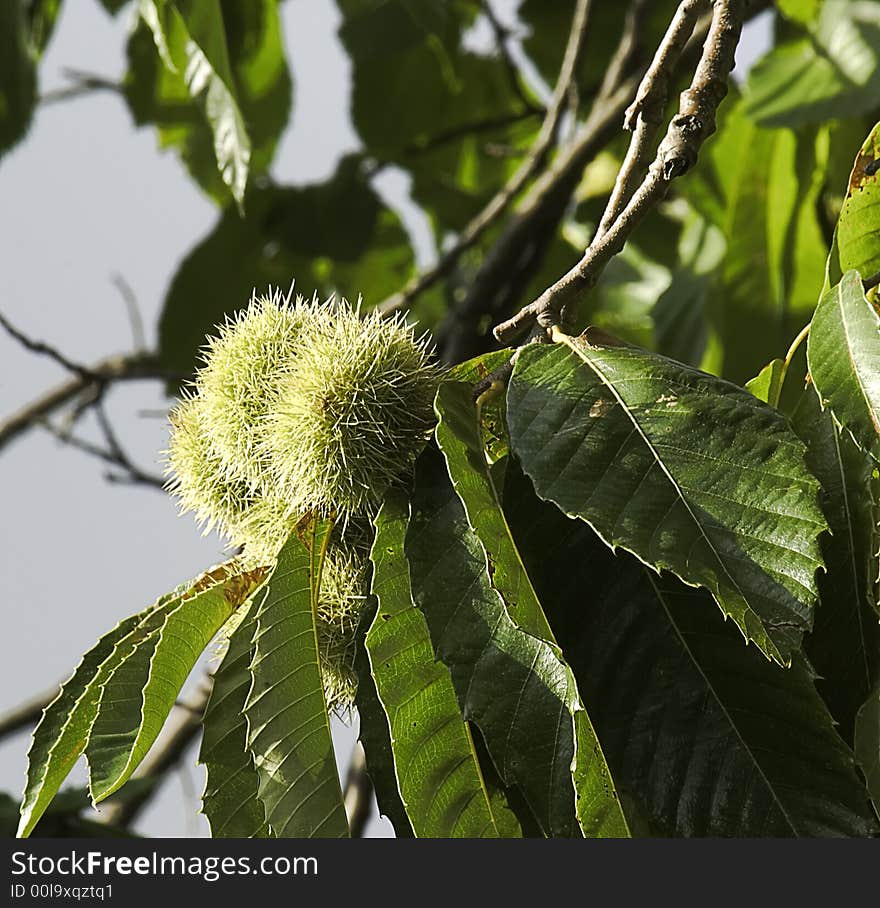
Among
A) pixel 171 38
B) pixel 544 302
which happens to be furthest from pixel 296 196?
pixel 544 302

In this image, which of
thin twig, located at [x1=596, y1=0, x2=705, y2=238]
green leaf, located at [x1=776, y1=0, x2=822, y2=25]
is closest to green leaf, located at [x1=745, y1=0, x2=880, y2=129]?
green leaf, located at [x1=776, y1=0, x2=822, y2=25]

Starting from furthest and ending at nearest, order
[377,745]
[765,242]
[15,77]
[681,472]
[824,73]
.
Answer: [15,77] → [765,242] → [824,73] → [377,745] → [681,472]

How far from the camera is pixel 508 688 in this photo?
2.10ft

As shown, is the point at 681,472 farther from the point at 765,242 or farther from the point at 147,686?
the point at 765,242

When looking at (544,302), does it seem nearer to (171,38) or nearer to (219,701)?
(219,701)

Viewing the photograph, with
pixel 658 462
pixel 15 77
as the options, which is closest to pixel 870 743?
pixel 658 462

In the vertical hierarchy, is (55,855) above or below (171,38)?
below

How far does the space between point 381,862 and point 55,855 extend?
0.80 feet

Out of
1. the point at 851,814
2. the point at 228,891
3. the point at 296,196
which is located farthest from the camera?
the point at 296,196

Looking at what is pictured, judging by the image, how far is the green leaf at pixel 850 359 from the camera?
0.63 metres

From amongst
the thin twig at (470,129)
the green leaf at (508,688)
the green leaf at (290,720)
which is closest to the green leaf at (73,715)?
the green leaf at (290,720)

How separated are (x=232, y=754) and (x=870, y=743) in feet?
1.20

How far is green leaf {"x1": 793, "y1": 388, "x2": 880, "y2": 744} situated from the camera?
0.67 meters

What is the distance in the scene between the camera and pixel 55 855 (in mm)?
812
